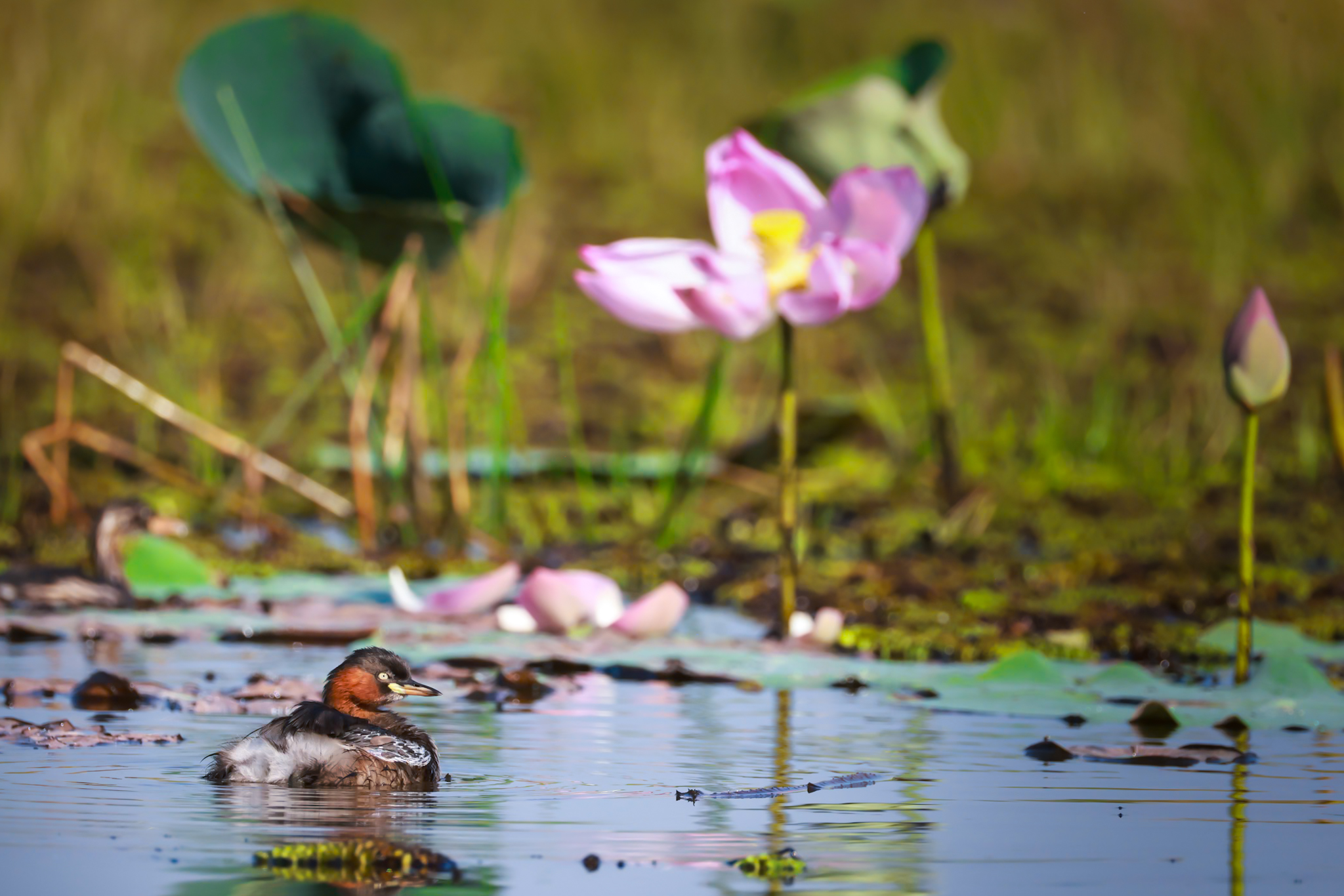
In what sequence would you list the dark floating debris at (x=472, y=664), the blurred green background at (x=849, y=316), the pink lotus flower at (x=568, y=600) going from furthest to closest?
the blurred green background at (x=849, y=316)
the pink lotus flower at (x=568, y=600)
the dark floating debris at (x=472, y=664)

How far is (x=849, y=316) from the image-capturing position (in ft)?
30.3

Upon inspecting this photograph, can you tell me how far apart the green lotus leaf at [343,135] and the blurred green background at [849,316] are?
0.64 metres

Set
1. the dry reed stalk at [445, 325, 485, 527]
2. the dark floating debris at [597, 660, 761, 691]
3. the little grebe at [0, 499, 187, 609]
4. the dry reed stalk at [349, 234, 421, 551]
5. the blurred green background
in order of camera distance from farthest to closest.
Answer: the blurred green background, the dry reed stalk at [445, 325, 485, 527], the dry reed stalk at [349, 234, 421, 551], the little grebe at [0, 499, 187, 609], the dark floating debris at [597, 660, 761, 691]

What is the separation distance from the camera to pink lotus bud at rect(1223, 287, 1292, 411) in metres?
3.56

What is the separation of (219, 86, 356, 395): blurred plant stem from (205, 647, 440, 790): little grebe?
2.65 metres

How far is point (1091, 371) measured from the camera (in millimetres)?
9055

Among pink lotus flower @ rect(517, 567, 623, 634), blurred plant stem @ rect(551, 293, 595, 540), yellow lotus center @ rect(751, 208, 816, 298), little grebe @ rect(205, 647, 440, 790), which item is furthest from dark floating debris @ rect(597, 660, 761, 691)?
blurred plant stem @ rect(551, 293, 595, 540)

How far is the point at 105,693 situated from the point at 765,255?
5.44 feet

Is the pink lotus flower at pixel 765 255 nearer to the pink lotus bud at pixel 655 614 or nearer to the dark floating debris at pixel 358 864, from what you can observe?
the pink lotus bud at pixel 655 614

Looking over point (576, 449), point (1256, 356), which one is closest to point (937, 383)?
point (576, 449)

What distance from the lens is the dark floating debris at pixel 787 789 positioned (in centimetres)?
278

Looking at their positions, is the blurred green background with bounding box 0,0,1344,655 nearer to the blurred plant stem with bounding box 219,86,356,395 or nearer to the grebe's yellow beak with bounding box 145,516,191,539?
the blurred plant stem with bounding box 219,86,356,395

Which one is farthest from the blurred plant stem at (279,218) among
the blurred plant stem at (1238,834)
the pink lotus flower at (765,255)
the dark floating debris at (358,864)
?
the dark floating debris at (358,864)

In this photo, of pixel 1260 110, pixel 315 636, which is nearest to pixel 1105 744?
pixel 315 636
